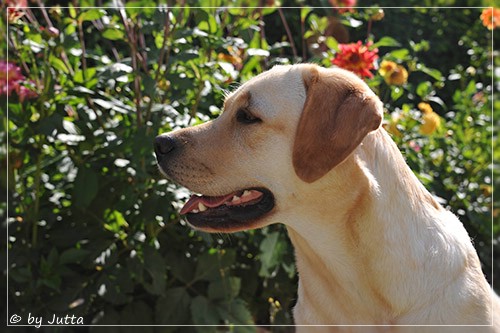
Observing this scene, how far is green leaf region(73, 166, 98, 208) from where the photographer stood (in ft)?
10.5

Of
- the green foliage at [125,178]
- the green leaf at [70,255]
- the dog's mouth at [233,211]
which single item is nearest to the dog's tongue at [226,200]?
the dog's mouth at [233,211]

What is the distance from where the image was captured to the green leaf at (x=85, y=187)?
127 inches

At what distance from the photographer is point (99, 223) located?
341cm

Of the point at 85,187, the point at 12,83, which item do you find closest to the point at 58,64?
the point at 12,83

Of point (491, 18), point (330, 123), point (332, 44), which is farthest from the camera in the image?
point (491, 18)

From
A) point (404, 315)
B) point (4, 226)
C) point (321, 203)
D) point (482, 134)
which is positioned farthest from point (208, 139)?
point (482, 134)

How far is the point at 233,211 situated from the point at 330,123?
45 cm

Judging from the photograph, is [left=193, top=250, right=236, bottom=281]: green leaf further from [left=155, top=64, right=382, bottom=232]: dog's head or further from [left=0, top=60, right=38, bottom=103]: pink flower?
[left=0, top=60, right=38, bottom=103]: pink flower

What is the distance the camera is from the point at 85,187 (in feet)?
10.6

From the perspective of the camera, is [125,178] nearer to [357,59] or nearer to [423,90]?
[357,59]

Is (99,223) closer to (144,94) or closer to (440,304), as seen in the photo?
(144,94)

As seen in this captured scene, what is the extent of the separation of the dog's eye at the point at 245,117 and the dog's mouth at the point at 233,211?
0.72 feet

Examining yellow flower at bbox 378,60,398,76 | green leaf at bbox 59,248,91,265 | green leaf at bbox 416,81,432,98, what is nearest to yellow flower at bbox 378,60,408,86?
yellow flower at bbox 378,60,398,76

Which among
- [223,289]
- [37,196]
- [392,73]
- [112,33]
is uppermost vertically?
[112,33]
